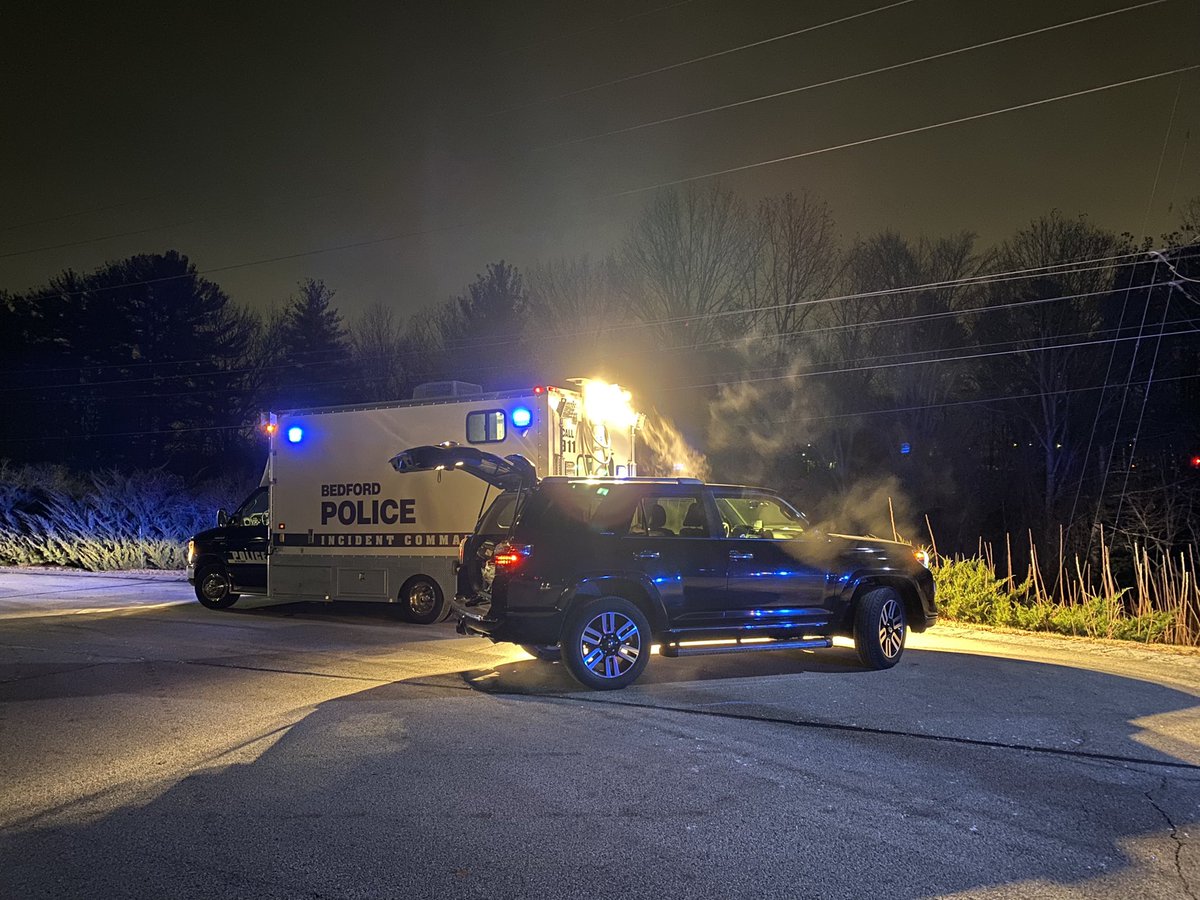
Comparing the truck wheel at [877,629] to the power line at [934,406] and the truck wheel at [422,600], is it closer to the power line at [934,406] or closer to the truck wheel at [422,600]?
the truck wheel at [422,600]

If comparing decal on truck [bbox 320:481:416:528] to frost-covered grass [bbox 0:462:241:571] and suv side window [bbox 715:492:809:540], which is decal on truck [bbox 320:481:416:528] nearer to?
suv side window [bbox 715:492:809:540]

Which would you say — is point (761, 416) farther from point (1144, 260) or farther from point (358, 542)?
point (358, 542)

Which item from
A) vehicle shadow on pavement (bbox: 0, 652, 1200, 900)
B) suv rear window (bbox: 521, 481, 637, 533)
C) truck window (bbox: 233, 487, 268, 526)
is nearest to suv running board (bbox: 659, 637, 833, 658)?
vehicle shadow on pavement (bbox: 0, 652, 1200, 900)

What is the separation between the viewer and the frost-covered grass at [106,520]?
24.7 metres

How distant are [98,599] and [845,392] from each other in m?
27.1

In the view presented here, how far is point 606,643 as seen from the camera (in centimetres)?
807

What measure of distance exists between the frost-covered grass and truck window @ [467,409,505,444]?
1488cm

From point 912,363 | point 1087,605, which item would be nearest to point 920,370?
point 912,363

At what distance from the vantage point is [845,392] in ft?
117

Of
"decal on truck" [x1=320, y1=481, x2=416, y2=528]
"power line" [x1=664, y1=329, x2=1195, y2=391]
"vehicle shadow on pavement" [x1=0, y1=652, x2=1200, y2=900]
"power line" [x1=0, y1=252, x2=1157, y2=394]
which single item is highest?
"power line" [x1=0, y1=252, x2=1157, y2=394]

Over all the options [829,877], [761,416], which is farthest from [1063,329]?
[829,877]

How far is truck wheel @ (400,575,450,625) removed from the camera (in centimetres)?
1284

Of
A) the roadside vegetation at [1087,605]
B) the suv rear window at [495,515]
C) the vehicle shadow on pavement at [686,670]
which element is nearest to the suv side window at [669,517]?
the vehicle shadow on pavement at [686,670]

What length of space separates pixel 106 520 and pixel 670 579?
23.0 m
